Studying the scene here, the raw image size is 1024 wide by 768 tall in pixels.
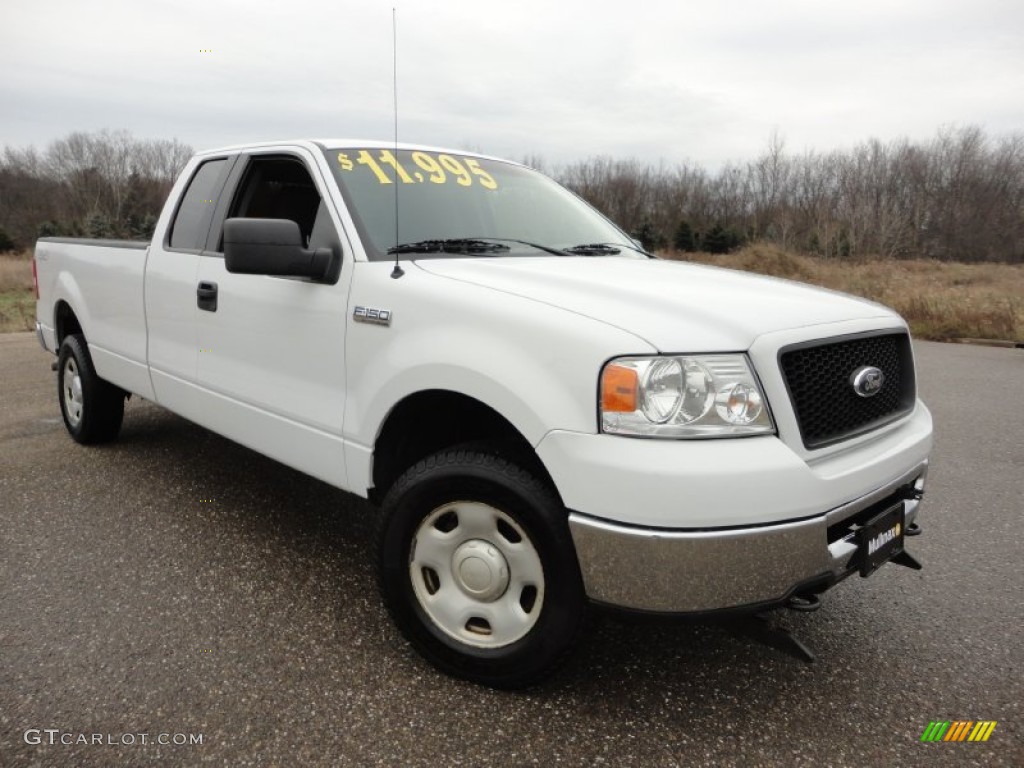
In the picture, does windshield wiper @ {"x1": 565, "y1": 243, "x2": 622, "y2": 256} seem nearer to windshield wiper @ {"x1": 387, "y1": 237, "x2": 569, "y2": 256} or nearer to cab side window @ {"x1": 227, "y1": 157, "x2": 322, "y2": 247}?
windshield wiper @ {"x1": 387, "y1": 237, "x2": 569, "y2": 256}

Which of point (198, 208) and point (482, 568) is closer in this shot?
point (482, 568)

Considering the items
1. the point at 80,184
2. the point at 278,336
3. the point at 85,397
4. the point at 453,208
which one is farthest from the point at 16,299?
the point at 80,184

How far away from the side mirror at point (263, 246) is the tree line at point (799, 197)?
4711cm

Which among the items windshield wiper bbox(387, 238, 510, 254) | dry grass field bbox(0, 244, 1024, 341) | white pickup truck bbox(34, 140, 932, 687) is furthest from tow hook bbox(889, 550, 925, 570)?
dry grass field bbox(0, 244, 1024, 341)

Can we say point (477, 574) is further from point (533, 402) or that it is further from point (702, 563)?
point (702, 563)

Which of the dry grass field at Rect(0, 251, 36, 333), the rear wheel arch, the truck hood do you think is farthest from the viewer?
the dry grass field at Rect(0, 251, 36, 333)

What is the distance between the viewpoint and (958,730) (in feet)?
7.30

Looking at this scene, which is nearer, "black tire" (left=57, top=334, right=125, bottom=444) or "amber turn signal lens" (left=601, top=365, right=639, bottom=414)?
"amber turn signal lens" (left=601, top=365, right=639, bottom=414)

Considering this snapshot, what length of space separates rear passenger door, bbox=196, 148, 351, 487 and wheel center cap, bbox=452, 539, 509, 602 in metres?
0.69

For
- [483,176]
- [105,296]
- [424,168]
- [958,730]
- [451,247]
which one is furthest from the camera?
[105,296]

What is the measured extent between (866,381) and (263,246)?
6.79ft

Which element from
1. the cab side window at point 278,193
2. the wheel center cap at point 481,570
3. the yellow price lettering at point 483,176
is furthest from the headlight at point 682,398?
the cab side window at point 278,193

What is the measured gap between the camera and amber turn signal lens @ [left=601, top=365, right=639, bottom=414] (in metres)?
1.93

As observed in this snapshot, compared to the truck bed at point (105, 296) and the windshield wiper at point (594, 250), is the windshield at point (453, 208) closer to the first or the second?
the windshield wiper at point (594, 250)
